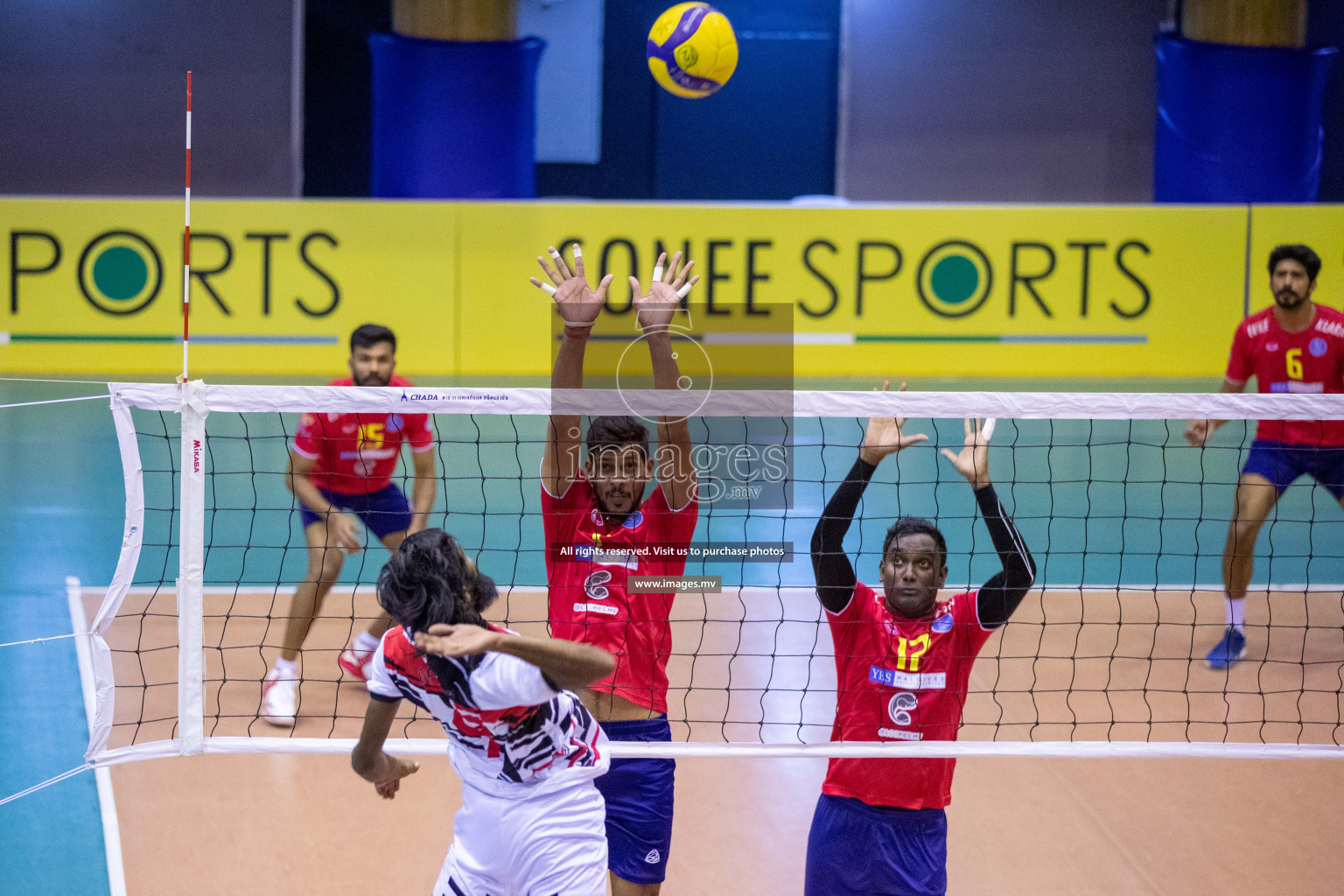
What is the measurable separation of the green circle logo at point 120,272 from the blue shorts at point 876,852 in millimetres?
10006

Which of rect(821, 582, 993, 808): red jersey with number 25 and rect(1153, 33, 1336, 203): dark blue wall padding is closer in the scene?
rect(821, 582, 993, 808): red jersey with number 25

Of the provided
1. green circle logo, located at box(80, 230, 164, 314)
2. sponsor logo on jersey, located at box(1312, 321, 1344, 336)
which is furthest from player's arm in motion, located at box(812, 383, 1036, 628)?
green circle logo, located at box(80, 230, 164, 314)

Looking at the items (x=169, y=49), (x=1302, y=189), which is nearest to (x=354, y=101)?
(x=169, y=49)

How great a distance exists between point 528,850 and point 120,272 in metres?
10.2

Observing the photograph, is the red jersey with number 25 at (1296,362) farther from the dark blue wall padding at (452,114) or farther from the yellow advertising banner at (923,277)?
the dark blue wall padding at (452,114)

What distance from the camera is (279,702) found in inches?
201

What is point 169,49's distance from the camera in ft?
49.5

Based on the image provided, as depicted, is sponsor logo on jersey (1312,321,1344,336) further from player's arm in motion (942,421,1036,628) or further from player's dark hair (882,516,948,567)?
player's dark hair (882,516,948,567)

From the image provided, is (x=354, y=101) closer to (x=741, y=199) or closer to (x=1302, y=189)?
(x=741, y=199)

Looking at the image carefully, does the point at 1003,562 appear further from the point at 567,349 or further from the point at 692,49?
the point at 692,49

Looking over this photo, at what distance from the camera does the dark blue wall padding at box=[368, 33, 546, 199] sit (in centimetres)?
1188

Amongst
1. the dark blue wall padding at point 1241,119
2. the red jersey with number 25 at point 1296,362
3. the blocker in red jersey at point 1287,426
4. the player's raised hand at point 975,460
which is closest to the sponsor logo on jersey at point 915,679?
the player's raised hand at point 975,460

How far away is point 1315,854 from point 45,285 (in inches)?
432

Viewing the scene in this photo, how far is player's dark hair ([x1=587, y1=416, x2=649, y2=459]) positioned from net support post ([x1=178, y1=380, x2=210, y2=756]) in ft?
3.60
